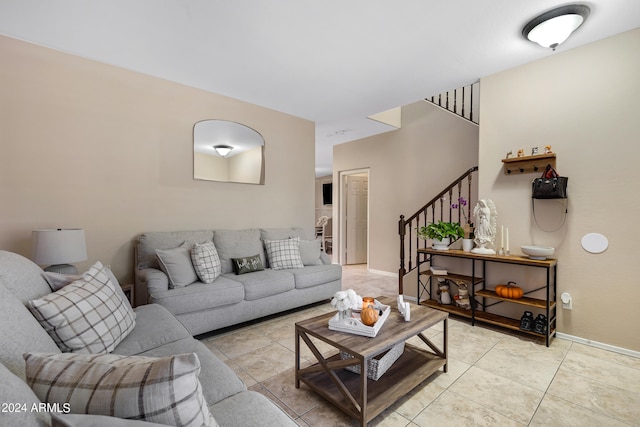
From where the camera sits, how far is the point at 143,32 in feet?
7.81

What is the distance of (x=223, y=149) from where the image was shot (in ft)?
12.1

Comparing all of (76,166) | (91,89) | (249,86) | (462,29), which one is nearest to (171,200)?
(76,166)

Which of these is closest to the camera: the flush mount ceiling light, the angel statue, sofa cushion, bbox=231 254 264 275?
the flush mount ceiling light

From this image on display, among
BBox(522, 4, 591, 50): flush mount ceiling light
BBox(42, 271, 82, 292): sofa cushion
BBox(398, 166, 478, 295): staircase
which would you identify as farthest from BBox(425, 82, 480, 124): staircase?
BBox(42, 271, 82, 292): sofa cushion

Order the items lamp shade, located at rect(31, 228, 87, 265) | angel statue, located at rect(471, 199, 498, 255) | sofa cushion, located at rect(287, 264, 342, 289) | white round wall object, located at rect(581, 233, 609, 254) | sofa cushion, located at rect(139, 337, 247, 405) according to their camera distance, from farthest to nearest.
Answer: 1. sofa cushion, located at rect(287, 264, 342, 289)
2. angel statue, located at rect(471, 199, 498, 255)
3. white round wall object, located at rect(581, 233, 609, 254)
4. lamp shade, located at rect(31, 228, 87, 265)
5. sofa cushion, located at rect(139, 337, 247, 405)

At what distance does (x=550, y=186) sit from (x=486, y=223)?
650 millimetres

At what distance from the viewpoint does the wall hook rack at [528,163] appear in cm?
271

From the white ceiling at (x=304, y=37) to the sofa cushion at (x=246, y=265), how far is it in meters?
1.94

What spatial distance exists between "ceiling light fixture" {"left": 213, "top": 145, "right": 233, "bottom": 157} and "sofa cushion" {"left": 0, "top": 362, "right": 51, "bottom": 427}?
3.24 meters

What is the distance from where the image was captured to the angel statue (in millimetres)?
3055

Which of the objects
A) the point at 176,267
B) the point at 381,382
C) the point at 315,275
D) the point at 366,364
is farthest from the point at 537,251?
the point at 176,267

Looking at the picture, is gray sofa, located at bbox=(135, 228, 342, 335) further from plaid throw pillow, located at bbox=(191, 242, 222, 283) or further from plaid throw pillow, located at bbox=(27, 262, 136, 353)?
plaid throw pillow, located at bbox=(27, 262, 136, 353)

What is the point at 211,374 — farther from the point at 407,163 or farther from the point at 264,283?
the point at 407,163

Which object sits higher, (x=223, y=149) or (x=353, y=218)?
(x=223, y=149)
